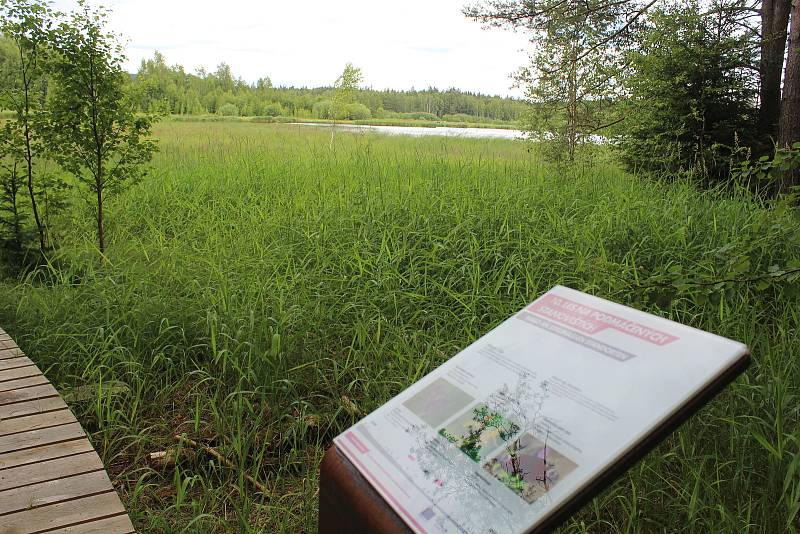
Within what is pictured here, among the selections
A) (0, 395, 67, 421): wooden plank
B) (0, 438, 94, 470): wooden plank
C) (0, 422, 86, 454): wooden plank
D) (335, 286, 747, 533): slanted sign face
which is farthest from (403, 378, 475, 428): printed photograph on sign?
(0, 395, 67, 421): wooden plank

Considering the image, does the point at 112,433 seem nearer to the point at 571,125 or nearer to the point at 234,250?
the point at 234,250

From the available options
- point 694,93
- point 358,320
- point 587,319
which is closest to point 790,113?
point 694,93

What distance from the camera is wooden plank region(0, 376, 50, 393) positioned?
2744mm

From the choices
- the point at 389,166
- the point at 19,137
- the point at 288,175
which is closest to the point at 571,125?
the point at 389,166

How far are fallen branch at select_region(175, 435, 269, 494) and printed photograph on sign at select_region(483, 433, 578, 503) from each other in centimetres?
161

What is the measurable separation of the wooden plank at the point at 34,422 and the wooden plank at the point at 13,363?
615 mm

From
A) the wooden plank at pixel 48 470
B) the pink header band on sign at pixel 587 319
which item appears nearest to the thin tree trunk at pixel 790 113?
the pink header band on sign at pixel 587 319

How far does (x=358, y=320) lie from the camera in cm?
371

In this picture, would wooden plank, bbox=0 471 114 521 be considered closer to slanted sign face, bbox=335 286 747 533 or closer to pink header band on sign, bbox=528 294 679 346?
slanted sign face, bbox=335 286 747 533

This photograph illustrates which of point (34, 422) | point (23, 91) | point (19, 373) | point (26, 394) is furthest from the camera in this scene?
point (23, 91)

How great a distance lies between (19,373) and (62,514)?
4.33 feet

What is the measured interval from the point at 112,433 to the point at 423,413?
220cm

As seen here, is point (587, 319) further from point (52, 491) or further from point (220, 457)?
point (220, 457)

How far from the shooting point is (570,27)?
915cm
